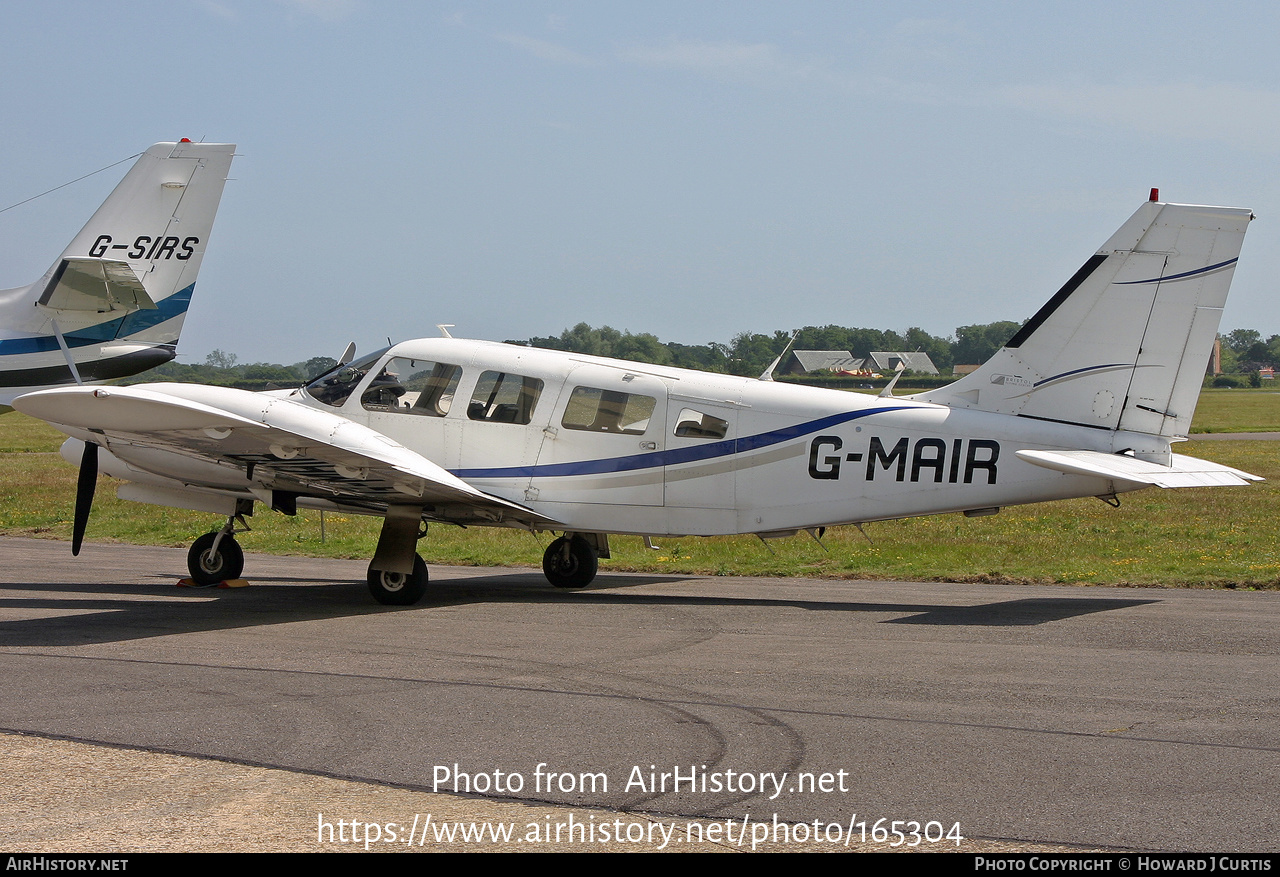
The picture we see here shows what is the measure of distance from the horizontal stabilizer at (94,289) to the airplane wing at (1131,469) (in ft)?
46.2

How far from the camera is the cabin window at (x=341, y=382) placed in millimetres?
13594

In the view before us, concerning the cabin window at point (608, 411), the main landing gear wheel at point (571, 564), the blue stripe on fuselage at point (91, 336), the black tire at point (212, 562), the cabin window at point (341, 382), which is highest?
the cabin window at point (608, 411)

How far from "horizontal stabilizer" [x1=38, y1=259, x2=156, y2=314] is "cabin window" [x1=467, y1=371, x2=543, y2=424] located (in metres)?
7.99

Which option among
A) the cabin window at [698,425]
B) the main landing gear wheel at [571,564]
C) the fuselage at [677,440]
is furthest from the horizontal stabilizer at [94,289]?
the cabin window at [698,425]

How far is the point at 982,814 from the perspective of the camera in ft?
17.2

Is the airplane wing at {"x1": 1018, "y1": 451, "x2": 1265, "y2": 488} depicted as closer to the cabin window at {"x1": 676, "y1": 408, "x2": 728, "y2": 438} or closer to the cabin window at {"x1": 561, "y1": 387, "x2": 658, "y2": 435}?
the cabin window at {"x1": 676, "y1": 408, "x2": 728, "y2": 438}

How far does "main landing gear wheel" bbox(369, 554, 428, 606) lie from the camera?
1246 centimetres

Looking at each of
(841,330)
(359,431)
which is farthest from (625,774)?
(841,330)

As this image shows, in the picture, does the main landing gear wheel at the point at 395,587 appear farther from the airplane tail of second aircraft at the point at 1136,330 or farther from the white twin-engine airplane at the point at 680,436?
the airplane tail of second aircraft at the point at 1136,330

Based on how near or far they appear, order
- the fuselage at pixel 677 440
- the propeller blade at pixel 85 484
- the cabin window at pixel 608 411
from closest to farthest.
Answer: the fuselage at pixel 677 440 → the propeller blade at pixel 85 484 → the cabin window at pixel 608 411

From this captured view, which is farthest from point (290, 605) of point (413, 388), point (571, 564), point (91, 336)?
point (91, 336)

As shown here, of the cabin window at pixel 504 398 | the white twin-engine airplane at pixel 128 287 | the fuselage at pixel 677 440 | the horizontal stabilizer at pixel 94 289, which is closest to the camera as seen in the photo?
the fuselage at pixel 677 440
